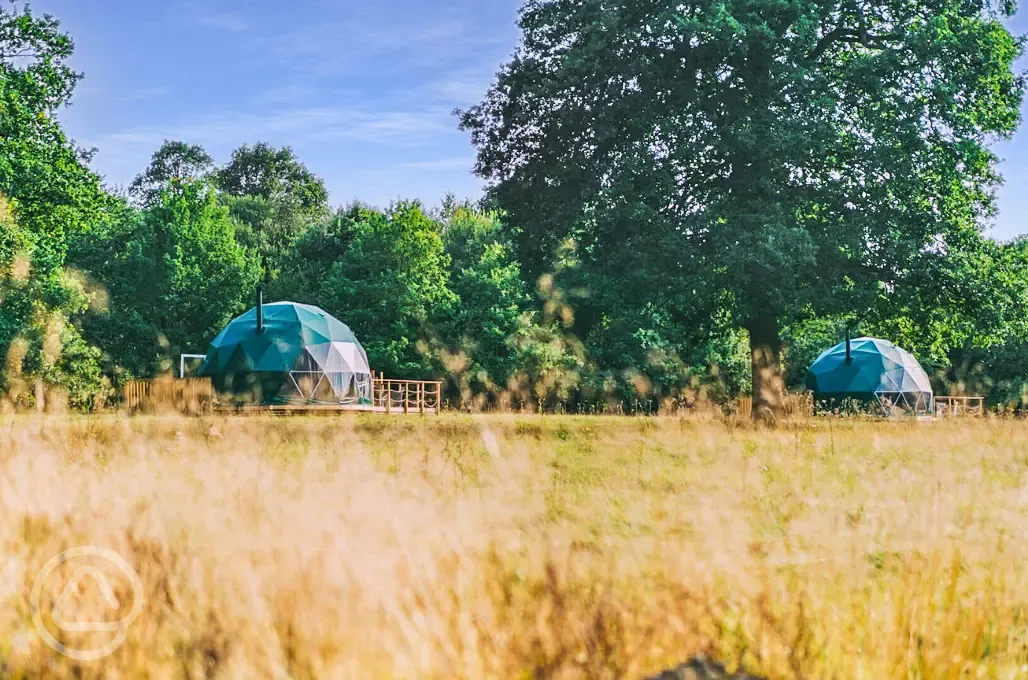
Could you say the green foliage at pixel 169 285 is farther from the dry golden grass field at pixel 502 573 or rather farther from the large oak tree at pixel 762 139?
the dry golden grass field at pixel 502 573

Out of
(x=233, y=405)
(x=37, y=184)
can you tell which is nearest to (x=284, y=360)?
(x=233, y=405)

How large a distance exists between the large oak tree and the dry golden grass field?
43.2 ft

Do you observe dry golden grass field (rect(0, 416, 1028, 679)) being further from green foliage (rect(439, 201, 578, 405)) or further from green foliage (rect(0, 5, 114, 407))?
green foliage (rect(439, 201, 578, 405))

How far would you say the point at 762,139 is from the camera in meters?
18.5

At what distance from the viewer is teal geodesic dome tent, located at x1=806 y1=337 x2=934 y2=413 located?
3712 cm

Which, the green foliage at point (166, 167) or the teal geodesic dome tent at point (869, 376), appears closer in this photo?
the teal geodesic dome tent at point (869, 376)

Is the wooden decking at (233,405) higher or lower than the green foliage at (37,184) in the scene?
lower

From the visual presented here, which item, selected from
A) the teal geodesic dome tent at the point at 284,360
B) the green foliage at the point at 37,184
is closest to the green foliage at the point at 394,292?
the teal geodesic dome tent at the point at 284,360

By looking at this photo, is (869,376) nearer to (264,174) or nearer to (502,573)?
(502,573)

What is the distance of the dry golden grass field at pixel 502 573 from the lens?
3.46 m

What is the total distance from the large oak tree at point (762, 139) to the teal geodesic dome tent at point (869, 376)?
53.2ft

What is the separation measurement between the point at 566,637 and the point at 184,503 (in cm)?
241

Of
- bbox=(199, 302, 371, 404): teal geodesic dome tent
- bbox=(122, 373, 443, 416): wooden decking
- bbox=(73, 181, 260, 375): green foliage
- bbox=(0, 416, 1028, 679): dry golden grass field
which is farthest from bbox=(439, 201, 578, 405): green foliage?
bbox=(0, 416, 1028, 679): dry golden grass field

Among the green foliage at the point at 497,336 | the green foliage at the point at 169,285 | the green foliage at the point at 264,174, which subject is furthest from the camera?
the green foliage at the point at 264,174
